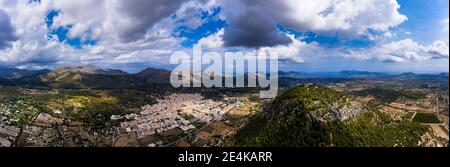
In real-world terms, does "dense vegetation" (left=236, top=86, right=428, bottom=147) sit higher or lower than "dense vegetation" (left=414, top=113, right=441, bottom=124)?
higher

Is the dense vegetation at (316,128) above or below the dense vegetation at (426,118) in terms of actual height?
above

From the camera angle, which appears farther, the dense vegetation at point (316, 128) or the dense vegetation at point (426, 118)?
the dense vegetation at point (426, 118)

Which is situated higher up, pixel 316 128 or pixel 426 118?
pixel 316 128

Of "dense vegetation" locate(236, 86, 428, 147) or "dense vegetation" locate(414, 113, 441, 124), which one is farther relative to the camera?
"dense vegetation" locate(414, 113, 441, 124)

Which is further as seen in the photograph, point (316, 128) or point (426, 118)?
point (426, 118)
